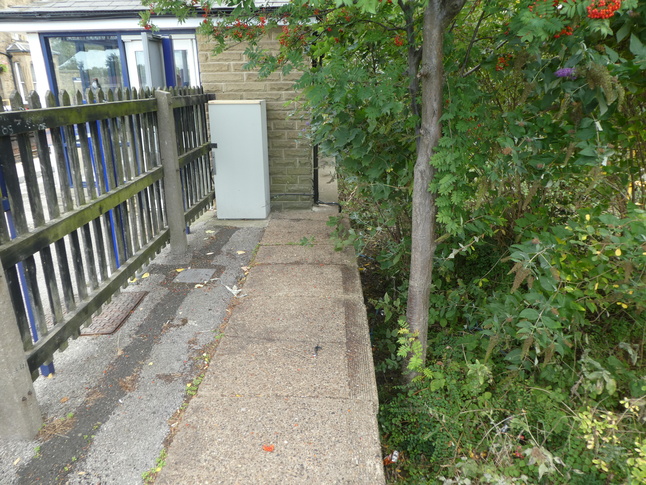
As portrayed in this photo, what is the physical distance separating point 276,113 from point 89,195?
317cm

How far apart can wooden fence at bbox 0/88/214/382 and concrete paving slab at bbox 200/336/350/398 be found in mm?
1003

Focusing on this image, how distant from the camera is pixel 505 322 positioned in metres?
2.67

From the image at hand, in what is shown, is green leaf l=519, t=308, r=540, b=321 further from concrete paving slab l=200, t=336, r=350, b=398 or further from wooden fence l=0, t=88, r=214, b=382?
wooden fence l=0, t=88, r=214, b=382

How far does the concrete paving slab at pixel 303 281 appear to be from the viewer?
3803 mm

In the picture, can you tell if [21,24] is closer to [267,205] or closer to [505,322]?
[267,205]

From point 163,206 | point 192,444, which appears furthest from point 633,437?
point 163,206

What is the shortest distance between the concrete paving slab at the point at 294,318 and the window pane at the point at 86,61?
733cm

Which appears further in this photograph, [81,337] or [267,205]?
[267,205]

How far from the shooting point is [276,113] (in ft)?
19.9

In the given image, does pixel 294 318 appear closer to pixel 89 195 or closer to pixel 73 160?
pixel 89 195

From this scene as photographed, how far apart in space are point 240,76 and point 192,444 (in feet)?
15.8

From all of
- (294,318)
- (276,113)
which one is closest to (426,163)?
(294,318)

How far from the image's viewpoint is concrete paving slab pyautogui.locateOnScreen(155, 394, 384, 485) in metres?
2.06

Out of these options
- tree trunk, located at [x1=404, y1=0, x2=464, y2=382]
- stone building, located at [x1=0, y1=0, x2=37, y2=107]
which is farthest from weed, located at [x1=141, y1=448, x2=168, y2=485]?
stone building, located at [x1=0, y1=0, x2=37, y2=107]
